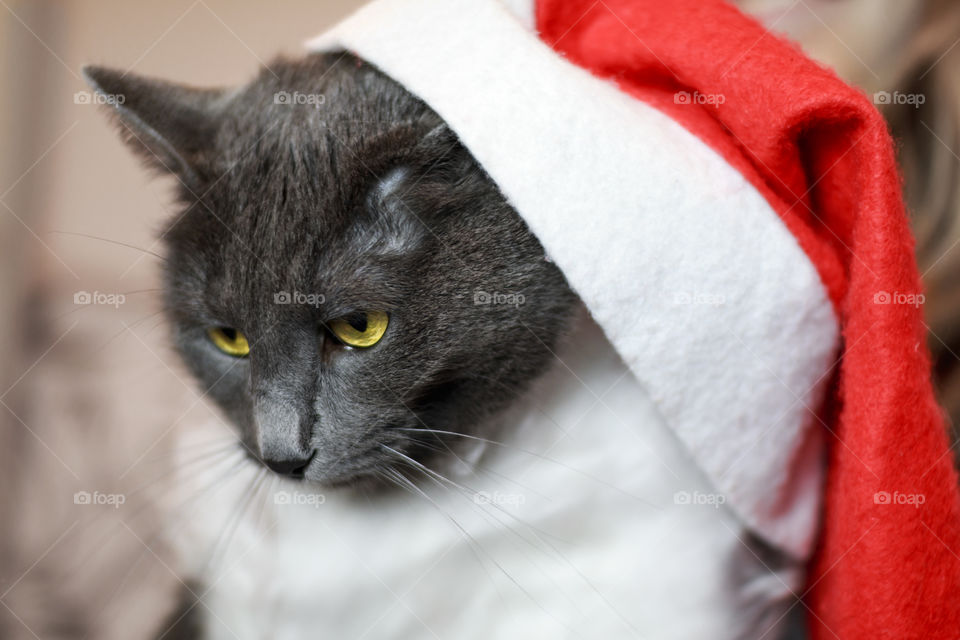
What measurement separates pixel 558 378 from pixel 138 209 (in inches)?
17.7

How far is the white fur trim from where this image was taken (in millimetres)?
495

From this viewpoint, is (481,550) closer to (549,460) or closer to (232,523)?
(549,460)

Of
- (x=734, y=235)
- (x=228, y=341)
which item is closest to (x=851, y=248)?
(x=734, y=235)

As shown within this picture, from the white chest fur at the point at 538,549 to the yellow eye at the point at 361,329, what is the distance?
0.16 metres

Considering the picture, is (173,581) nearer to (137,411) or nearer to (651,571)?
(137,411)

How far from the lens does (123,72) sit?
595 mm

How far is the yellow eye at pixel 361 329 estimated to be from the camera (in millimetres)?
563

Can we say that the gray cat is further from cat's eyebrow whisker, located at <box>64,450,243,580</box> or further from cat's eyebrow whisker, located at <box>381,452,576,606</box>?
cat's eyebrow whisker, located at <box>64,450,243,580</box>

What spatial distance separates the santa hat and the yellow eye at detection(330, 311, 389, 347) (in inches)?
6.3

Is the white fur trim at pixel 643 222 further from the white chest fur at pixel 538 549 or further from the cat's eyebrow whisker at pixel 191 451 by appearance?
the cat's eyebrow whisker at pixel 191 451

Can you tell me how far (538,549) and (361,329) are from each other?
27 cm

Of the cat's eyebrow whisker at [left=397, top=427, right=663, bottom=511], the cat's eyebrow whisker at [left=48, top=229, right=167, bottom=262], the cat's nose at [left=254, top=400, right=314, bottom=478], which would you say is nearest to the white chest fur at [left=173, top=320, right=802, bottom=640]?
the cat's eyebrow whisker at [left=397, top=427, right=663, bottom=511]

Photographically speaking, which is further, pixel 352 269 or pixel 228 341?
pixel 228 341

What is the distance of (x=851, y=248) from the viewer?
549 mm
